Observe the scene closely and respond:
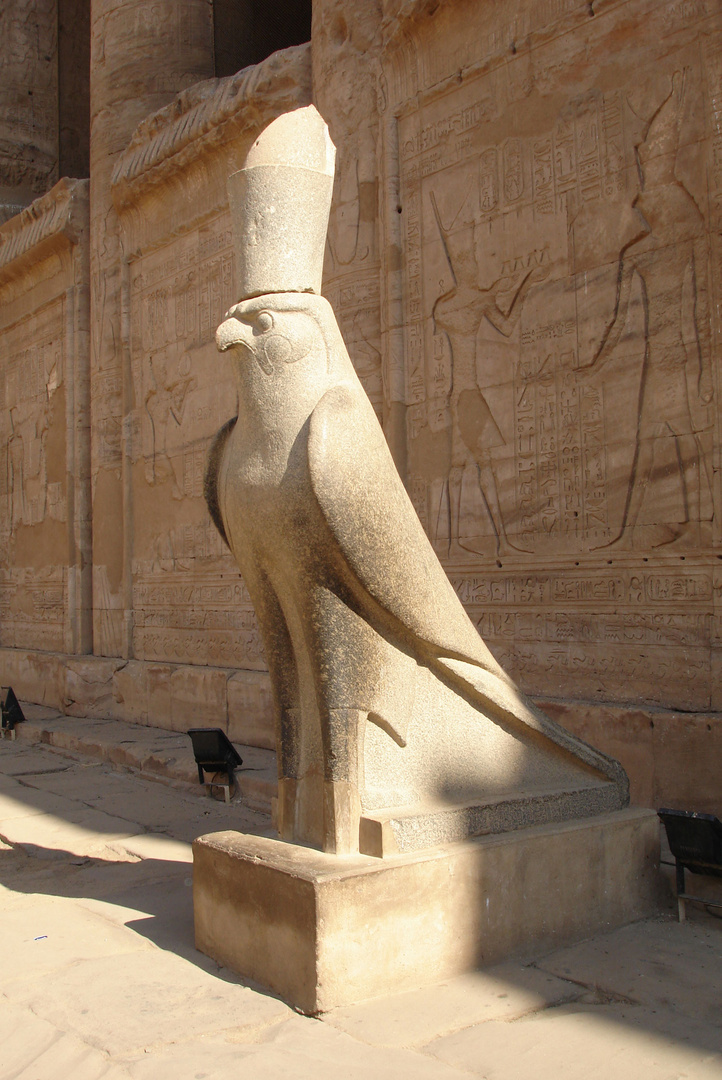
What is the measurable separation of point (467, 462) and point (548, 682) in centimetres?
138

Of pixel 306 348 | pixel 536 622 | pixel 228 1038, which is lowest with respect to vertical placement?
pixel 228 1038

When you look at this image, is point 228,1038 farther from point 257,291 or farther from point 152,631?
point 152,631

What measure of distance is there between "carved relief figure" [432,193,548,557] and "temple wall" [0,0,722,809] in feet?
0.05

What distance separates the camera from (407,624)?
2.82 m

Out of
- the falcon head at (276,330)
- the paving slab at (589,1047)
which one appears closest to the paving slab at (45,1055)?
the paving slab at (589,1047)

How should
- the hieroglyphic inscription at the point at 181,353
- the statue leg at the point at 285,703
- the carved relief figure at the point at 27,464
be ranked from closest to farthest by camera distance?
the statue leg at the point at 285,703 < the hieroglyphic inscription at the point at 181,353 < the carved relief figure at the point at 27,464

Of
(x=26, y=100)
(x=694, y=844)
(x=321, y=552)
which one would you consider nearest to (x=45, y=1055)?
(x=321, y=552)

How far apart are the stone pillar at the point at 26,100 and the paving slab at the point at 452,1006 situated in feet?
35.7

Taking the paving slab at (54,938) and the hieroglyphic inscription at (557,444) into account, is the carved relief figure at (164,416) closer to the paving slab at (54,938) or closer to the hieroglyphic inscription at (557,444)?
the hieroglyphic inscription at (557,444)

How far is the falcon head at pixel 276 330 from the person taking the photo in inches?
109

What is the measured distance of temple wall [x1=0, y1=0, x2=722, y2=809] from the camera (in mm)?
4539

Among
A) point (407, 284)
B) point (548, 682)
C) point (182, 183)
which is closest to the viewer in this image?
point (548, 682)

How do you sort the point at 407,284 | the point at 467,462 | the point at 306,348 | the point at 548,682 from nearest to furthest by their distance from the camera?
the point at 306,348 → the point at 548,682 → the point at 467,462 → the point at 407,284

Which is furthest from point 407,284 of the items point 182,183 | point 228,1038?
point 228,1038
